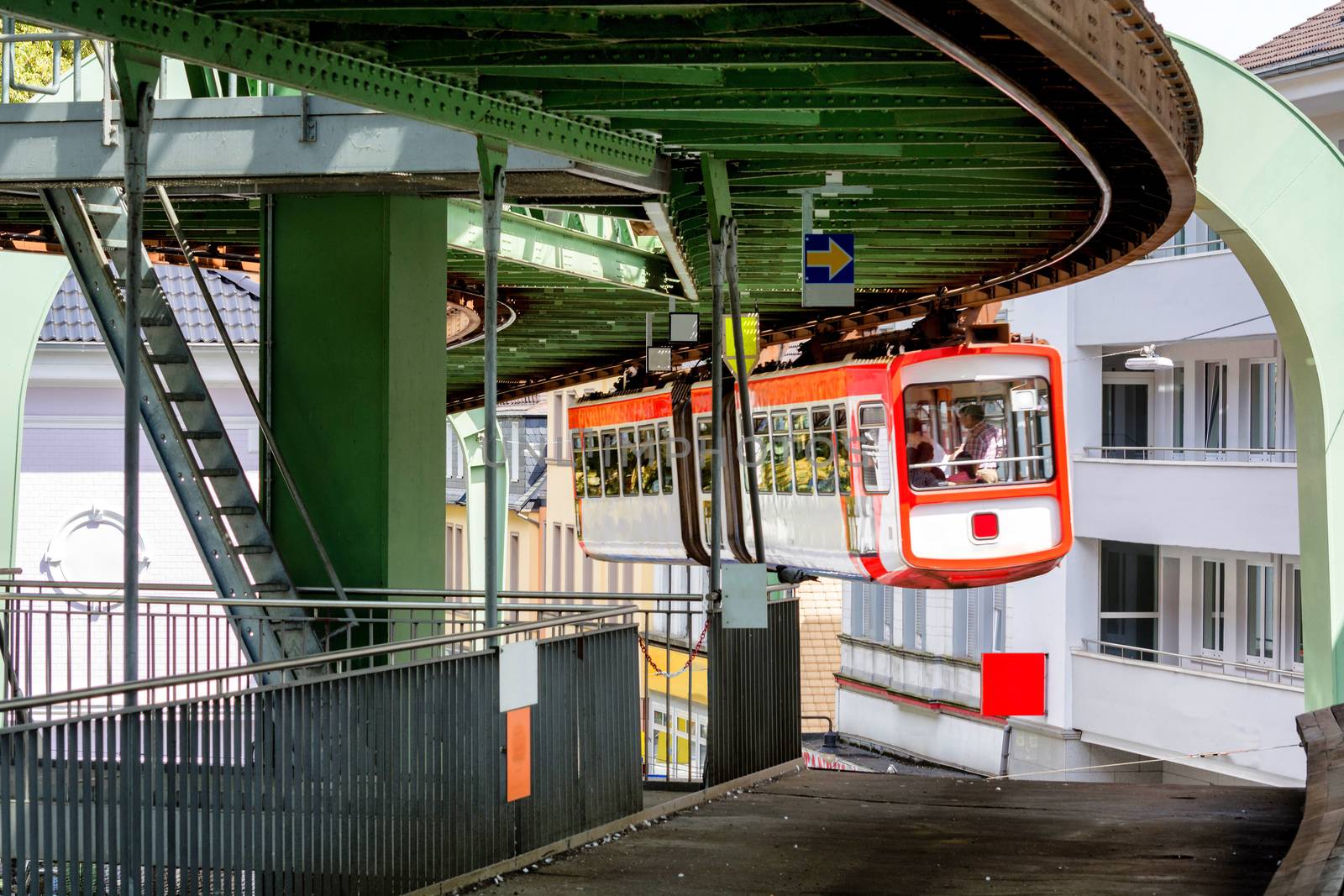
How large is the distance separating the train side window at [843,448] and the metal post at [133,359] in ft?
38.1

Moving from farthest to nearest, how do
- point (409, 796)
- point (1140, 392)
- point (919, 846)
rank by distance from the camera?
1. point (1140, 392)
2. point (919, 846)
3. point (409, 796)

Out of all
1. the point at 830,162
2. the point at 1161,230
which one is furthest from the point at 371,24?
the point at 1161,230

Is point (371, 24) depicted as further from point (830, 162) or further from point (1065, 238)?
point (1065, 238)

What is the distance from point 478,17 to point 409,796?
356cm

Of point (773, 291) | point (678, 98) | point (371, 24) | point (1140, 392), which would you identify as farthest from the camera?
point (1140, 392)

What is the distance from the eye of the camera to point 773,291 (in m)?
21.1

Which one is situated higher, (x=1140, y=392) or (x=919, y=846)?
(x=1140, y=392)

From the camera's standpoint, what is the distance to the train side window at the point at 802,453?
65.4 ft

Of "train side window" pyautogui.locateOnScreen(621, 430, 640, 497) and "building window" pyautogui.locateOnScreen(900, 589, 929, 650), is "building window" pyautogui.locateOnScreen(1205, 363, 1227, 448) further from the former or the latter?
"train side window" pyautogui.locateOnScreen(621, 430, 640, 497)

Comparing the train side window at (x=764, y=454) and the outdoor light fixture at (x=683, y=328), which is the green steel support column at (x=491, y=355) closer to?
the outdoor light fixture at (x=683, y=328)

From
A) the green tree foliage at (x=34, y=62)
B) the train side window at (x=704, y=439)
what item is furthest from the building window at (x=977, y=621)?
the green tree foliage at (x=34, y=62)

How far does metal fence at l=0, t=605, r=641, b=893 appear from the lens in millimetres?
6301

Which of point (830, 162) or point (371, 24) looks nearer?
point (371, 24)

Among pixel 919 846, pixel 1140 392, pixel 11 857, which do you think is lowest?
pixel 919 846
